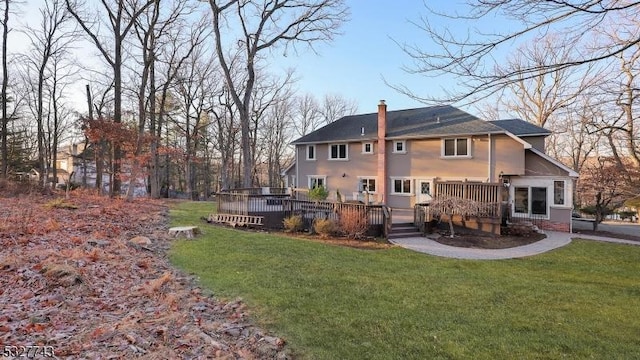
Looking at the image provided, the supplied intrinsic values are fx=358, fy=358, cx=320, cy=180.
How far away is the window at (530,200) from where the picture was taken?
17.7m

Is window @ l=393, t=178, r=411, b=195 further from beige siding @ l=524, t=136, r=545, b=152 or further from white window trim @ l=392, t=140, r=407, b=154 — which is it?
beige siding @ l=524, t=136, r=545, b=152

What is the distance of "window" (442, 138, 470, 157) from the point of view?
19.1 m

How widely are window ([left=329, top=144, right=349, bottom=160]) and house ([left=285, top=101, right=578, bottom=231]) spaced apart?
0.07 meters

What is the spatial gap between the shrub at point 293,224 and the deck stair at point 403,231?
3594 millimetres

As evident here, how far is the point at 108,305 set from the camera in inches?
186

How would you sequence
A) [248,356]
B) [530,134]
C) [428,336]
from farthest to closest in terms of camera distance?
[530,134], [428,336], [248,356]

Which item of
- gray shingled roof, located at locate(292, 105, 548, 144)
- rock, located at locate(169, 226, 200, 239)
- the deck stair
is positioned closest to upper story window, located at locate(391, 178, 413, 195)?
gray shingled roof, located at locate(292, 105, 548, 144)

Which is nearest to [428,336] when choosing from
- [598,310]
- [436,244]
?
[598,310]

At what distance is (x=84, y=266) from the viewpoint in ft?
20.1

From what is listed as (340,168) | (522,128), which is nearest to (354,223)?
(340,168)

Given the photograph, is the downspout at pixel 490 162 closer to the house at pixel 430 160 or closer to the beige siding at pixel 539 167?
the house at pixel 430 160

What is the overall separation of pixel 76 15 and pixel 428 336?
941 inches

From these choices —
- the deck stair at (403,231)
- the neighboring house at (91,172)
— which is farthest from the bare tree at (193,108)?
the deck stair at (403,231)

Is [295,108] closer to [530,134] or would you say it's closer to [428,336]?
[530,134]
